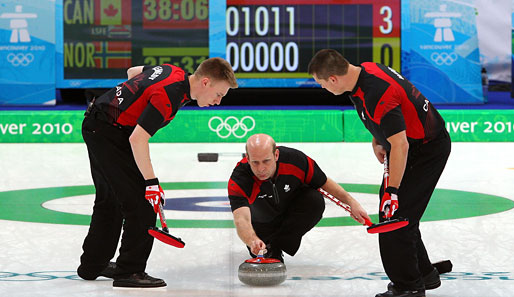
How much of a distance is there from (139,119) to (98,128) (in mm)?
390

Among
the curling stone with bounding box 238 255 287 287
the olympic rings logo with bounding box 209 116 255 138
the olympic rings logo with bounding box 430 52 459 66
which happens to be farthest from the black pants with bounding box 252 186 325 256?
the olympic rings logo with bounding box 430 52 459 66

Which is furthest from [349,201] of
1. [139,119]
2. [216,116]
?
[216,116]

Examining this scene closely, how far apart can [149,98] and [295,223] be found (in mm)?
1151

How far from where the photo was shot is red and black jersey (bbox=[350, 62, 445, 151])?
148 inches

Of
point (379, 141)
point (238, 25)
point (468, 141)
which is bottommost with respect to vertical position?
point (468, 141)

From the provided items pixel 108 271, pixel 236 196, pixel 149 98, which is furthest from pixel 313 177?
pixel 108 271

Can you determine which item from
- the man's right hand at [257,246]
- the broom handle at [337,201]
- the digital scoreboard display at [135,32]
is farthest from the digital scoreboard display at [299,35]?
the man's right hand at [257,246]

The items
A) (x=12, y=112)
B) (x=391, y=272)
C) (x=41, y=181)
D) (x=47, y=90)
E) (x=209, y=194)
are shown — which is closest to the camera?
(x=391, y=272)

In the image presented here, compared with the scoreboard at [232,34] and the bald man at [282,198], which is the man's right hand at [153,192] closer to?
the bald man at [282,198]

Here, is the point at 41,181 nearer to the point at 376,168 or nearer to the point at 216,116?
the point at 376,168

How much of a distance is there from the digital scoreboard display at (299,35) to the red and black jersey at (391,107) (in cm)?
894

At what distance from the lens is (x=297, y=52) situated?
1291 cm

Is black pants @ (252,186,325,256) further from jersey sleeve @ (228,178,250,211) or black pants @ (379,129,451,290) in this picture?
black pants @ (379,129,451,290)

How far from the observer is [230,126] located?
12.6 metres
